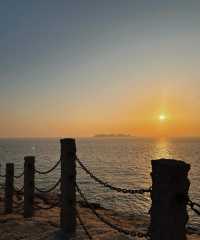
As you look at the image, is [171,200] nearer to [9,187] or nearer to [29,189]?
[29,189]

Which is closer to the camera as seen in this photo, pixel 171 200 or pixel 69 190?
pixel 171 200

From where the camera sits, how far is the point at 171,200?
4773 millimetres

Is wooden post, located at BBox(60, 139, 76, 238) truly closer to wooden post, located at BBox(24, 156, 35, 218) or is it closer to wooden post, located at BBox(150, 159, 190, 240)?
wooden post, located at BBox(24, 156, 35, 218)

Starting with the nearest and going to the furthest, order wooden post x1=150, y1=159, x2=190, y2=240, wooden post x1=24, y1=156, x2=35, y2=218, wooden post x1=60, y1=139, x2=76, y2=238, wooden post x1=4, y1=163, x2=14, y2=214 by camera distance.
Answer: wooden post x1=150, y1=159, x2=190, y2=240, wooden post x1=60, y1=139, x2=76, y2=238, wooden post x1=24, y1=156, x2=35, y2=218, wooden post x1=4, y1=163, x2=14, y2=214

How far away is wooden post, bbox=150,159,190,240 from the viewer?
15.6 ft

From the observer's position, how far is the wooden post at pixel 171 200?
15.6ft

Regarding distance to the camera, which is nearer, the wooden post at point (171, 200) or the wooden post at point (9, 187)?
the wooden post at point (171, 200)

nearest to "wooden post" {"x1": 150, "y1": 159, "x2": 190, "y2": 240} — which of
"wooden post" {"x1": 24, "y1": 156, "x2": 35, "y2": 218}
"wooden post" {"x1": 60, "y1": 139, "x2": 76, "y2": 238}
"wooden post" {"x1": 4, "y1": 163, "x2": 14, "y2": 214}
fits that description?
"wooden post" {"x1": 60, "y1": 139, "x2": 76, "y2": 238}

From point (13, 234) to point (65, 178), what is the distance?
5.97ft

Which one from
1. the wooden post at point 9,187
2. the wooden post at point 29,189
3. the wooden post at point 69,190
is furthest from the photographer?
the wooden post at point 9,187

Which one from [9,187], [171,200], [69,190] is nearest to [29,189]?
[9,187]

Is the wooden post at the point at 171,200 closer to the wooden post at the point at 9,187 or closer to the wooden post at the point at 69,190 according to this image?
the wooden post at the point at 69,190

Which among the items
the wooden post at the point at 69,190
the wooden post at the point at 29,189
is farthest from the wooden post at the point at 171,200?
the wooden post at the point at 29,189

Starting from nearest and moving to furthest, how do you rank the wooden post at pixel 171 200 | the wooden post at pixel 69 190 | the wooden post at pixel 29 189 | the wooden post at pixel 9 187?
the wooden post at pixel 171 200, the wooden post at pixel 69 190, the wooden post at pixel 29 189, the wooden post at pixel 9 187
